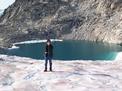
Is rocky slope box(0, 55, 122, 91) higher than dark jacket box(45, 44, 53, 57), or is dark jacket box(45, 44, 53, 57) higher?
dark jacket box(45, 44, 53, 57)

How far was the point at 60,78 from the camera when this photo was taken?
35062 mm

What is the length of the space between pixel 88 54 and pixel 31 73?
159m

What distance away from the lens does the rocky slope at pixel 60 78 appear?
32.5m

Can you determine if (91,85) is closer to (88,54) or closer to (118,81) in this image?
(118,81)

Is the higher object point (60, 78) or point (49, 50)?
point (49, 50)

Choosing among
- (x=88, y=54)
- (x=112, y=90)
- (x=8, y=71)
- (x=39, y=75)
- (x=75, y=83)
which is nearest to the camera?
(x=112, y=90)

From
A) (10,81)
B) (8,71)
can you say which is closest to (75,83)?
(10,81)

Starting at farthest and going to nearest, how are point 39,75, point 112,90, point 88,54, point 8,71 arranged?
point 88,54 < point 8,71 < point 39,75 < point 112,90

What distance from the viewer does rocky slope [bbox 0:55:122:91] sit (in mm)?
32469

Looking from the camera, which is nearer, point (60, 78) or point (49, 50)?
point (60, 78)

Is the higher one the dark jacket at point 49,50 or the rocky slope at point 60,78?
the dark jacket at point 49,50

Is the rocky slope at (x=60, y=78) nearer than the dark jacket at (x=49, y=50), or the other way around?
the rocky slope at (x=60, y=78)

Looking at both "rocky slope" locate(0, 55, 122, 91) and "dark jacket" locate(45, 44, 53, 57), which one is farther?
"dark jacket" locate(45, 44, 53, 57)

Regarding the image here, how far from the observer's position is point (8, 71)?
128 ft
